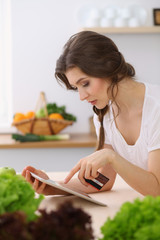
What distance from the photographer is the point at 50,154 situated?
10.9 feet

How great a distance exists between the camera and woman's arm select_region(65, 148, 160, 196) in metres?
1.32

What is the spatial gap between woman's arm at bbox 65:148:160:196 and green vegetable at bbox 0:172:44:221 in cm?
53

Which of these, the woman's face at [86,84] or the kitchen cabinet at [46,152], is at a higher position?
the woman's face at [86,84]

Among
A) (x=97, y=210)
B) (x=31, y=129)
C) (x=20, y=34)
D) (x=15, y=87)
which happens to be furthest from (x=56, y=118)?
(x=97, y=210)

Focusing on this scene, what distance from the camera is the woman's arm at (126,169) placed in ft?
4.33

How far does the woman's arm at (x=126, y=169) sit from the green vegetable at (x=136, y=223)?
645mm

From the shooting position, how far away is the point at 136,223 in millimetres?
632

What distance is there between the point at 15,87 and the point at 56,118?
0.60m

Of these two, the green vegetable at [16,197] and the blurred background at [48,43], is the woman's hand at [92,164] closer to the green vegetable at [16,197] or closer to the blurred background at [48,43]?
the green vegetable at [16,197]

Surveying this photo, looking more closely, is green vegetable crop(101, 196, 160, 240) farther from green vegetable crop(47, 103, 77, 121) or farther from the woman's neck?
green vegetable crop(47, 103, 77, 121)

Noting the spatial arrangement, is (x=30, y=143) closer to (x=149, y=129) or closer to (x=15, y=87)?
(x=15, y=87)

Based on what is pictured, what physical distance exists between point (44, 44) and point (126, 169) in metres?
2.44

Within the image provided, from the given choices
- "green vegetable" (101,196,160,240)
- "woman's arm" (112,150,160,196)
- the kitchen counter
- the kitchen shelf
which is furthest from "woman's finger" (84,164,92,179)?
the kitchen shelf

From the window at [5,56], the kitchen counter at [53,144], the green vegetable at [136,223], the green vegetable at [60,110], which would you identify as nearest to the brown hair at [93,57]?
the green vegetable at [136,223]
